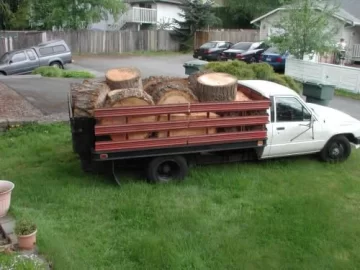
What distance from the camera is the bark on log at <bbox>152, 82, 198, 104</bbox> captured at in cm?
711

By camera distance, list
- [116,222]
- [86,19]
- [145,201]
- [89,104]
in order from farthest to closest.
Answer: [86,19], [89,104], [145,201], [116,222]

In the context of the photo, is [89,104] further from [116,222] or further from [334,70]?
[334,70]

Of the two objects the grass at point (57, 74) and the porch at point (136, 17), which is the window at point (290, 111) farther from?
the porch at point (136, 17)

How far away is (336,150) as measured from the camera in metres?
8.34

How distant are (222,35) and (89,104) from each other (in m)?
33.6

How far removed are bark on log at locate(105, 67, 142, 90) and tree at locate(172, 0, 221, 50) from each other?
31511mm

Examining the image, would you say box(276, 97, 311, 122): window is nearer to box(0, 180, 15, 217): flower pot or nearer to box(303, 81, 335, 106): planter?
box(303, 81, 335, 106): planter

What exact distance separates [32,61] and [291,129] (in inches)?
698

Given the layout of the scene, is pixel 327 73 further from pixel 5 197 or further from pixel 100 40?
pixel 100 40

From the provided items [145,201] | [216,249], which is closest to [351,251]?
[216,249]

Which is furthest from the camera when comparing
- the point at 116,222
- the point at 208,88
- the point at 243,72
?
the point at 243,72

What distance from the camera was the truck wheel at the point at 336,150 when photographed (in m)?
8.26

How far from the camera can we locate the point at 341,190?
23.3ft

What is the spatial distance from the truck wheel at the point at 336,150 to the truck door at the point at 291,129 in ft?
0.92
